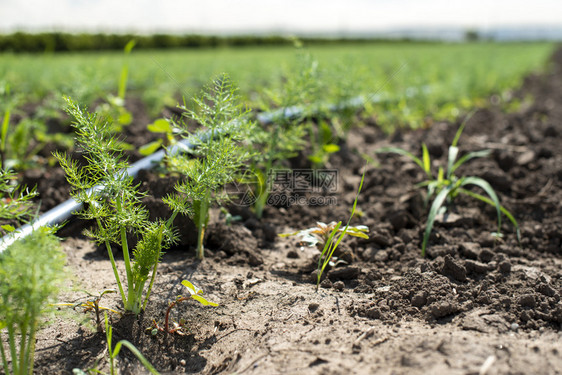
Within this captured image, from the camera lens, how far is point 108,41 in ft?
78.2

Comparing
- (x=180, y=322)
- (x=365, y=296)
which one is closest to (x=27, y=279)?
(x=180, y=322)

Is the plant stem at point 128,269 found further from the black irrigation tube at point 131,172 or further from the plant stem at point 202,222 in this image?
the plant stem at point 202,222

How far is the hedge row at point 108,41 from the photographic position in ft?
62.1

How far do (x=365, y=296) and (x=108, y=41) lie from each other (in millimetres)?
25618

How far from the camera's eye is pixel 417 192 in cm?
273

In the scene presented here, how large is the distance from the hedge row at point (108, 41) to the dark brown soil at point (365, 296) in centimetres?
1135

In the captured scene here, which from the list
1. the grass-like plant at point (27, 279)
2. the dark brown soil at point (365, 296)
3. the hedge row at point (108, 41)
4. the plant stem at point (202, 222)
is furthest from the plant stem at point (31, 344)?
the hedge row at point (108, 41)

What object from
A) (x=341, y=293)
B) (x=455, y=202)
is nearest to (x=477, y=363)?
(x=341, y=293)

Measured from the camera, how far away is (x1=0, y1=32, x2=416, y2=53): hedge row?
18938 mm

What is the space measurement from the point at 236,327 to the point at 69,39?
23329 millimetres

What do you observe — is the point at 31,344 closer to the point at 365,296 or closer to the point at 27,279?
the point at 27,279

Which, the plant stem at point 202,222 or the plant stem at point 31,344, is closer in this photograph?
the plant stem at point 31,344

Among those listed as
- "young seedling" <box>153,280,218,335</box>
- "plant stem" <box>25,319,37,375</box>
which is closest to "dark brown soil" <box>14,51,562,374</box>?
"young seedling" <box>153,280,218,335</box>

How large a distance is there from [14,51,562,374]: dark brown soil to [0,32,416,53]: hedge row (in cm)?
1135
